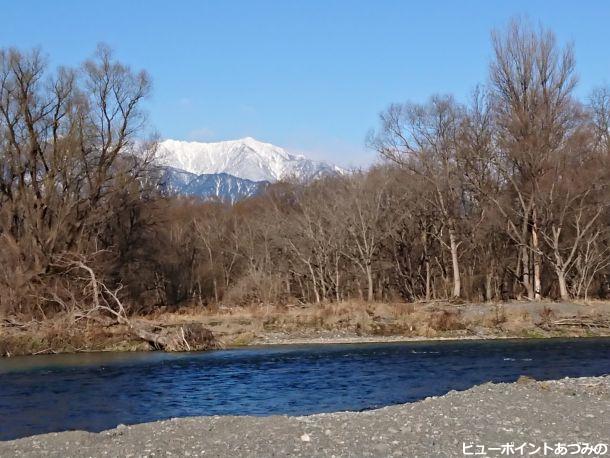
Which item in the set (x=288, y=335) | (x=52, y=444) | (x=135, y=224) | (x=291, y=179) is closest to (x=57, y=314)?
(x=288, y=335)

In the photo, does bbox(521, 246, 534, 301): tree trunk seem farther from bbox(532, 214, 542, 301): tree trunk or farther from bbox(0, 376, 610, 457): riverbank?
bbox(0, 376, 610, 457): riverbank

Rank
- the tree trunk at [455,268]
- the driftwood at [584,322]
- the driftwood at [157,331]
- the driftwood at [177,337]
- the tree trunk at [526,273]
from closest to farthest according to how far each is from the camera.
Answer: the driftwood at [177,337]
the driftwood at [157,331]
the driftwood at [584,322]
the tree trunk at [526,273]
the tree trunk at [455,268]

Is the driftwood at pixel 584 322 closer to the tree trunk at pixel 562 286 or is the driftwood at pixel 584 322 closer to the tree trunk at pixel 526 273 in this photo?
the tree trunk at pixel 562 286

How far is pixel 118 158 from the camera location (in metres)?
49.2

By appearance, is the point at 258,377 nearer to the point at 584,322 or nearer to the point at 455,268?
the point at 584,322

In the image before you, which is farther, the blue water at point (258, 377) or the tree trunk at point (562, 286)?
the tree trunk at point (562, 286)

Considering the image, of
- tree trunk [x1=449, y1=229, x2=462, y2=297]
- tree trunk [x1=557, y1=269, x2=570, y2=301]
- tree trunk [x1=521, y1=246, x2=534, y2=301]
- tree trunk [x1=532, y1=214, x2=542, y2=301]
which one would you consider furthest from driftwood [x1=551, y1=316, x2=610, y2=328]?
tree trunk [x1=449, y1=229, x2=462, y2=297]

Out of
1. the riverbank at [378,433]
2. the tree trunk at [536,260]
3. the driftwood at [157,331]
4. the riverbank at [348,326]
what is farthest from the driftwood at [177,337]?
the tree trunk at [536,260]

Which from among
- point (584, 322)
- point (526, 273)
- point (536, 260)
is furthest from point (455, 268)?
point (584, 322)

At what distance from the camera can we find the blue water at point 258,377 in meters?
18.9

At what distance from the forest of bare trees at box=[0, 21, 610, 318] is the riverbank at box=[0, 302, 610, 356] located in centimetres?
239

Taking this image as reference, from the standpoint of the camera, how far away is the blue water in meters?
18.9

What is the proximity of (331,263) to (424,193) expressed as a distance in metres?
10.6

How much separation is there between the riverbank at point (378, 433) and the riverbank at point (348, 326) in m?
21.7
